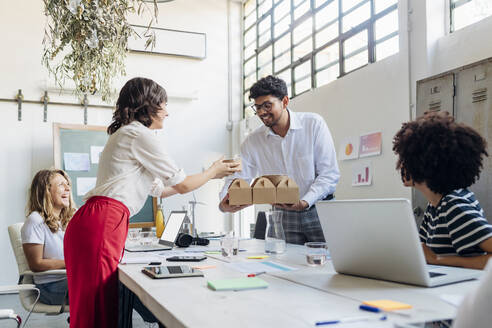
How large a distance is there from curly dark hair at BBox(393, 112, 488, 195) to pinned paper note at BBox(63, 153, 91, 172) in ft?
14.3

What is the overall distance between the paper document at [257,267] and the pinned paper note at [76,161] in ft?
13.0

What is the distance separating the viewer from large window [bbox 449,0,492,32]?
9.84ft

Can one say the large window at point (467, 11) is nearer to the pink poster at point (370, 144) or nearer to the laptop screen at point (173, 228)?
the pink poster at point (370, 144)

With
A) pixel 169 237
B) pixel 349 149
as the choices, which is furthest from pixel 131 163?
pixel 349 149

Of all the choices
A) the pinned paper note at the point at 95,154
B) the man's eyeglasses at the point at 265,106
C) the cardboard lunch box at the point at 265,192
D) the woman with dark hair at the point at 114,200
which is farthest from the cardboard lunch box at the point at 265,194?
the pinned paper note at the point at 95,154

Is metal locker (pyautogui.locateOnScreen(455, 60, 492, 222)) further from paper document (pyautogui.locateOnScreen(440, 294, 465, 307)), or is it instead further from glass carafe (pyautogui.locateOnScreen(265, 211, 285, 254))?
paper document (pyautogui.locateOnScreen(440, 294, 465, 307))

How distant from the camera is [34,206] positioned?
108 inches

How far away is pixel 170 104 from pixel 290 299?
203 inches

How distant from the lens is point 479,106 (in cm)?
259

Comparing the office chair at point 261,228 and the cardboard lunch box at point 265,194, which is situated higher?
the cardboard lunch box at point 265,194

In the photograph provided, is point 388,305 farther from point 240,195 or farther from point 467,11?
point 467,11

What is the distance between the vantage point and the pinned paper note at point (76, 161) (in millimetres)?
5172

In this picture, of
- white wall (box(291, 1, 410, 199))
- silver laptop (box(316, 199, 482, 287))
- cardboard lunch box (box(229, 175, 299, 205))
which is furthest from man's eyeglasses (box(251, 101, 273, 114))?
silver laptop (box(316, 199, 482, 287))

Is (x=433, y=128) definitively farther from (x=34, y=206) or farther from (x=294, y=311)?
(x=34, y=206)
